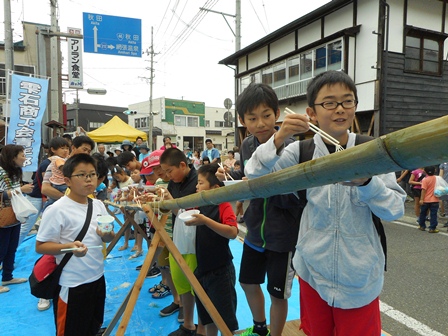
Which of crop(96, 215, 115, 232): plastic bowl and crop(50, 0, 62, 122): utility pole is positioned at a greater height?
crop(50, 0, 62, 122): utility pole

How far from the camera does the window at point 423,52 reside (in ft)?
37.7

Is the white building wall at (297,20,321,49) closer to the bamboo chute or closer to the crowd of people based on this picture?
the crowd of people

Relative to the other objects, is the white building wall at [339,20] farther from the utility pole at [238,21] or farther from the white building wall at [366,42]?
the utility pole at [238,21]

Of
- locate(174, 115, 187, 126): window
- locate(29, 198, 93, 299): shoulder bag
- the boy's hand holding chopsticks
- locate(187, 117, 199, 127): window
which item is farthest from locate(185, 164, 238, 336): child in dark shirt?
locate(187, 117, 199, 127): window

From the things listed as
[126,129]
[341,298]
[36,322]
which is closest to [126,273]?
[36,322]

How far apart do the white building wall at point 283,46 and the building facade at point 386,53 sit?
0.98 meters

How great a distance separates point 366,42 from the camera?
11094 millimetres

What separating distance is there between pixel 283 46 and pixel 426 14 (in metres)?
5.96

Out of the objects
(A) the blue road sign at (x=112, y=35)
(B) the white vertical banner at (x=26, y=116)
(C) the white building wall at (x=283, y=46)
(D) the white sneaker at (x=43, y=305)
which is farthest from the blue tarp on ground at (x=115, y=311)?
(C) the white building wall at (x=283, y=46)

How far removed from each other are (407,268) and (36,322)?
4968 millimetres

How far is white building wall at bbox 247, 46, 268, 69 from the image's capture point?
16.1 m

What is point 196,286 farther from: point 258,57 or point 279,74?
point 258,57

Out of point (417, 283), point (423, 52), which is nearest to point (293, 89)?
point (423, 52)

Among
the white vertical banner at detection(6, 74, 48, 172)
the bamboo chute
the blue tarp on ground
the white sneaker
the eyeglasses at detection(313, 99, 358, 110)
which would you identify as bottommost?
the blue tarp on ground
